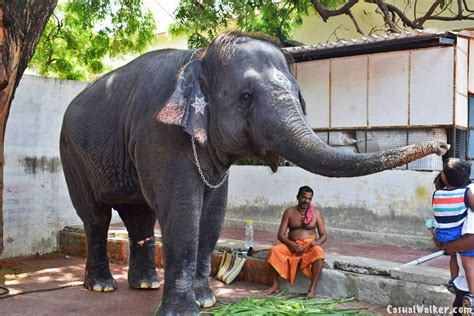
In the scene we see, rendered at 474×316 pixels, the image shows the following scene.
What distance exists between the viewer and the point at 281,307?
4957 millimetres

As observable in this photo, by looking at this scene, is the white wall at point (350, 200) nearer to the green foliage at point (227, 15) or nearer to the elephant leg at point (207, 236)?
the green foliage at point (227, 15)

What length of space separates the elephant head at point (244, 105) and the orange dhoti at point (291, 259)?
66.0 inches

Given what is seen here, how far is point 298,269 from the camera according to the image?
5.86 meters

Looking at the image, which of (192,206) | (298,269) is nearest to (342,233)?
(298,269)

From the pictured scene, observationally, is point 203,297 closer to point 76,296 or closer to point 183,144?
point 76,296

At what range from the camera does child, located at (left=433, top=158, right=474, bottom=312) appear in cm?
422

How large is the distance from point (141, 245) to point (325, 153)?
315 cm

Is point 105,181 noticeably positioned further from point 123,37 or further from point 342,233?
point 123,37

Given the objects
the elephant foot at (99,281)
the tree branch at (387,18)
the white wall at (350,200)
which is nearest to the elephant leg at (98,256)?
the elephant foot at (99,281)

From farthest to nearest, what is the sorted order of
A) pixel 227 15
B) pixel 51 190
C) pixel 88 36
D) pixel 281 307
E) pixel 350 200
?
pixel 88 36, pixel 227 15, pixel 350 200, pixel 51 190, pixel 281 307

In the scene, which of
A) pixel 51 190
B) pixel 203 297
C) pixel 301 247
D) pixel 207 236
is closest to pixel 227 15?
pixel 51 190

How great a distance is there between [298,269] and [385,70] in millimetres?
3960

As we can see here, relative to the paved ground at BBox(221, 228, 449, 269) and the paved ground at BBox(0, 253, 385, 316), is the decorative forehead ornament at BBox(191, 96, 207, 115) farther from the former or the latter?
the paved ground at BBox(221, 228, 449, 269)

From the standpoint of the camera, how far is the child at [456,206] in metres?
4.22
